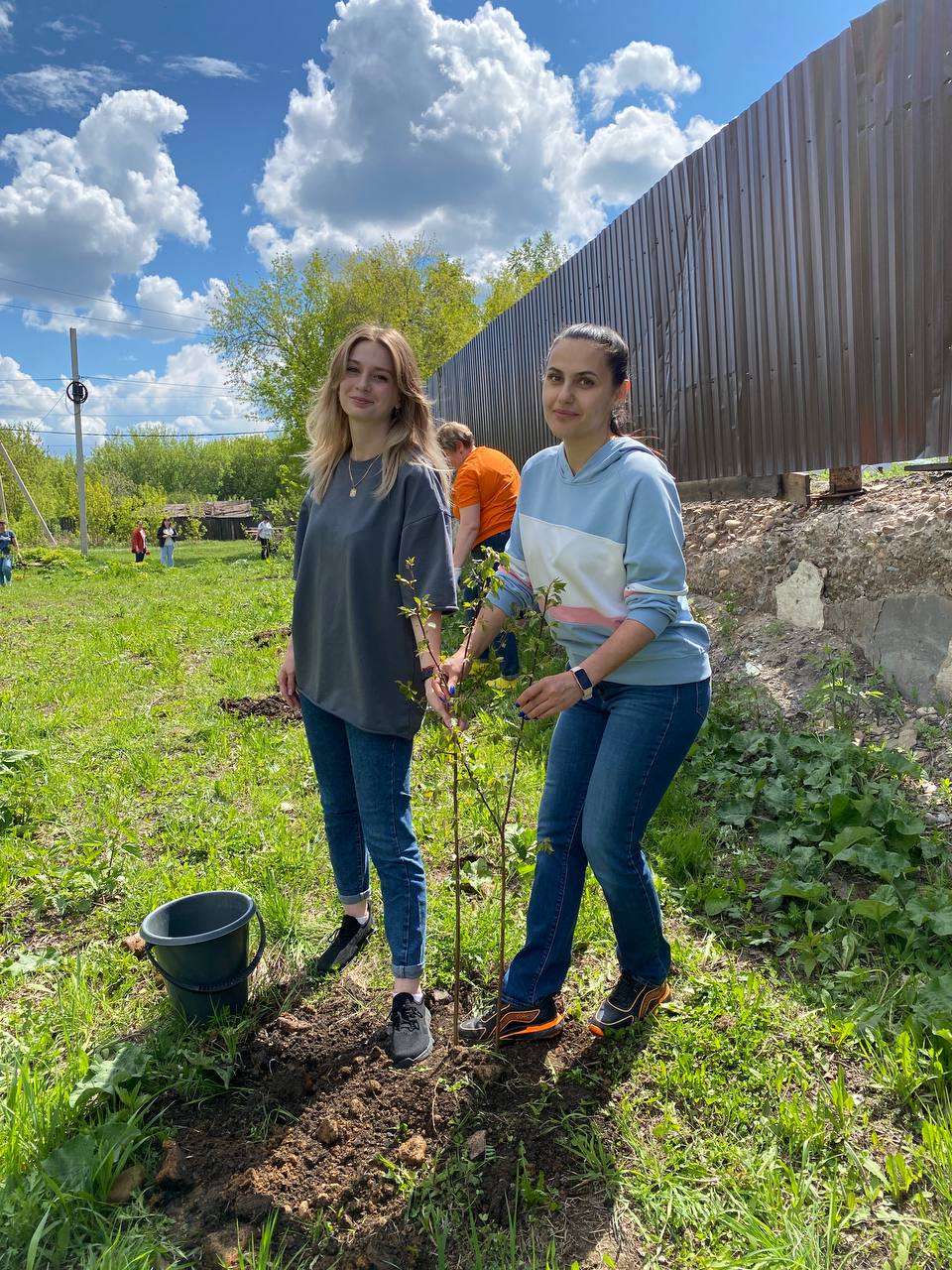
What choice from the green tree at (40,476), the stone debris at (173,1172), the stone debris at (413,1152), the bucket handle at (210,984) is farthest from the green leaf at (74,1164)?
the green tree at (40,476)

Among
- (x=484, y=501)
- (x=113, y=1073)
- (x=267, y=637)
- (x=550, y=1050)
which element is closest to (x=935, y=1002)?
(x=550, y=1050)

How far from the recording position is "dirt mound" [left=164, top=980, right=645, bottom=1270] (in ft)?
6.01

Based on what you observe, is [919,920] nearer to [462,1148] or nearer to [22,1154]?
[462,1148]

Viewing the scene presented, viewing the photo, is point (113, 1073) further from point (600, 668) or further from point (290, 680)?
point (600, 668)

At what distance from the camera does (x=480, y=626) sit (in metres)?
2.35

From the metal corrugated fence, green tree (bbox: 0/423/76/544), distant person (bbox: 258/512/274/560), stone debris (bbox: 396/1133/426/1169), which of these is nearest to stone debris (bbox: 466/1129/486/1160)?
stone debris (bbox: 396/1133/426/1169)

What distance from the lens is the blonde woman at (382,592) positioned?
7.73 ft

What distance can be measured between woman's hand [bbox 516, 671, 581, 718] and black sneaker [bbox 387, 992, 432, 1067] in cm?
107

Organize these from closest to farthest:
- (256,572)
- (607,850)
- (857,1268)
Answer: (857,1268)
(607,850)
(256,572)

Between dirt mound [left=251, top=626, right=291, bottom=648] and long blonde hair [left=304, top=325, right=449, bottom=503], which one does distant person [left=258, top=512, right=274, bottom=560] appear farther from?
long blonde hair [left=304, top=325, right=449, bottom=503]

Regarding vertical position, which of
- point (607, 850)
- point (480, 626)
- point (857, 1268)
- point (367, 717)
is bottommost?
point (857, 1268)

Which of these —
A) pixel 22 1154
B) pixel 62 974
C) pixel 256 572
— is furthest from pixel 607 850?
pixel 256 572

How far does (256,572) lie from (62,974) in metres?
17.3

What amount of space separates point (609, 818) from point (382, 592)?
2.98 feet
